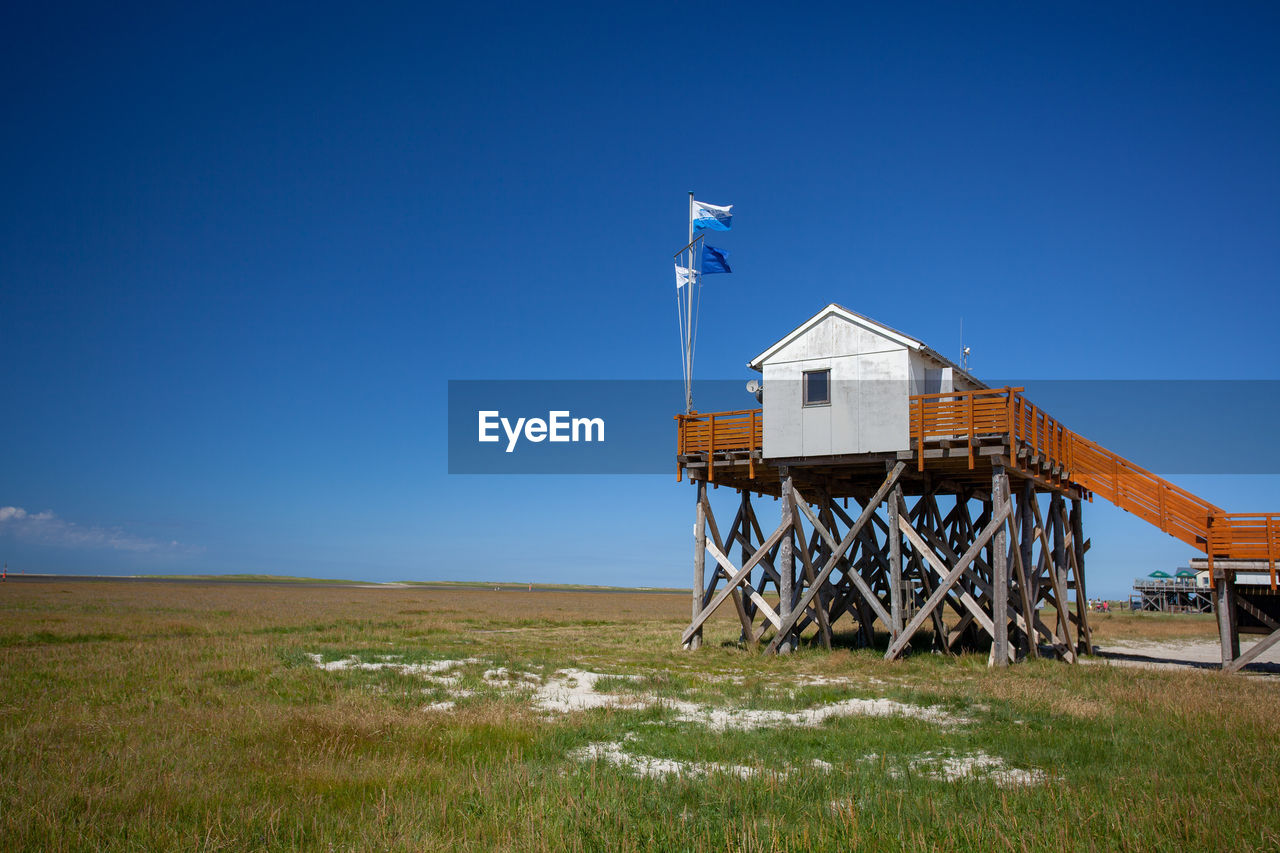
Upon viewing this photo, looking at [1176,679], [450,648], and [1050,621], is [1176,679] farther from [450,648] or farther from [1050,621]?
[1050,621]

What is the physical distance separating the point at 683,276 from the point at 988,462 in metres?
10.9

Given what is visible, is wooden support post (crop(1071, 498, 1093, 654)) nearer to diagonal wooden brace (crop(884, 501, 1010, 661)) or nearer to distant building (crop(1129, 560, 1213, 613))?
diagonal wooden brace (crop(884, 501, 1010, 661))

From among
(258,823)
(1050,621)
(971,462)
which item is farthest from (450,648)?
(1050,621)

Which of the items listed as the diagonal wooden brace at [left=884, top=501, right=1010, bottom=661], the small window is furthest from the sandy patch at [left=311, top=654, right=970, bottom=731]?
the small window

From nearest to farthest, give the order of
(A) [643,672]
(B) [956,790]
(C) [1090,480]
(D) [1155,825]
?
1. (D) [1155,825]
2. (B) [956,790]
3. (A) [643,672]
4. (C) [1090,480]

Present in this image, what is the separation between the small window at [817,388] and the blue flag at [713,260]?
5019 millimetres

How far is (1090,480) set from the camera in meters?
25.8

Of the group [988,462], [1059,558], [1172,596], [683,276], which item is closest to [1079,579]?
[1059,558]

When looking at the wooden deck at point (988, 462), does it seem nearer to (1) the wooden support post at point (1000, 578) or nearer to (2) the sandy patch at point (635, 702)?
(1) the wooden support post at point (1000, 578)

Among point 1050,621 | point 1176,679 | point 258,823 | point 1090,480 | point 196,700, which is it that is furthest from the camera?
point 1050,621

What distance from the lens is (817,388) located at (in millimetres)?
25141

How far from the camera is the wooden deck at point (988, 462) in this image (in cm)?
2230

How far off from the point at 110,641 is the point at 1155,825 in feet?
92.4

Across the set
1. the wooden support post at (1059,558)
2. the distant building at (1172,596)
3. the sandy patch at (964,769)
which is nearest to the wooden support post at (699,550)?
the wooden support post at (1059,558)
